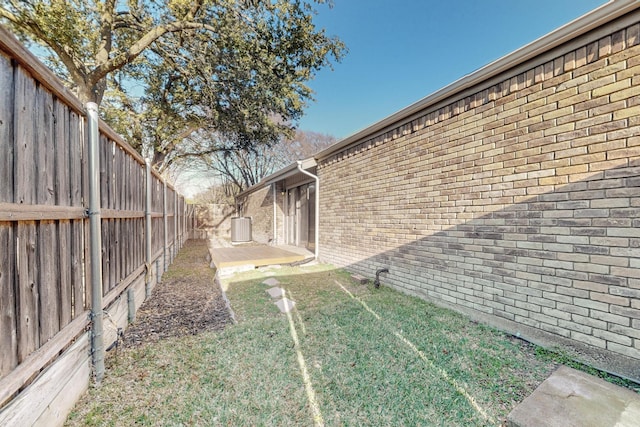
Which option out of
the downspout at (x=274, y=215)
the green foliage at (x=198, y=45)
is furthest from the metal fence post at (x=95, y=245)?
the downspout at (x=274, y=215)

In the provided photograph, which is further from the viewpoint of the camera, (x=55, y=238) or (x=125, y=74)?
(x=125, y=74)

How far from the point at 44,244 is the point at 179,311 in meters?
2.49

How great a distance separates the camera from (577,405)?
1837 mm

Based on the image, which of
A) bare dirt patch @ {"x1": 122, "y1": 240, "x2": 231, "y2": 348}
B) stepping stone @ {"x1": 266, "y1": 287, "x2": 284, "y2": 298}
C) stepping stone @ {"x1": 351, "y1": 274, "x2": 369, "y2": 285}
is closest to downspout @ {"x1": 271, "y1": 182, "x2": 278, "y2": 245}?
bare dirt patch @ {"x1": 122, "y1": 240, "x2": 231, "y2": 348}

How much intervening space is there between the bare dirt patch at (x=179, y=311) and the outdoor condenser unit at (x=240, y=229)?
229 inches

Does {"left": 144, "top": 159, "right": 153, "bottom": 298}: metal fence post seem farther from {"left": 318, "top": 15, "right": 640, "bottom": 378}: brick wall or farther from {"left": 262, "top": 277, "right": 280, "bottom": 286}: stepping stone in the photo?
{"left": 318, "top": 15, "right": 640, "bottom": 378}: brick wall

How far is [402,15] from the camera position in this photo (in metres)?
7.65

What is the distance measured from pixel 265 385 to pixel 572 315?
2.88m

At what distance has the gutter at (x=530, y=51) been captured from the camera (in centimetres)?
220

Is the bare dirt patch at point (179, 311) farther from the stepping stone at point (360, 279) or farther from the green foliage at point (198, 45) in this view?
the green foliage at point (198, 45)

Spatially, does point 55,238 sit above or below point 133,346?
above

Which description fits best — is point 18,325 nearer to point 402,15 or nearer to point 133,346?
point 133,346

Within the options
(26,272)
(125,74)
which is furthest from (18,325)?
(125,74)

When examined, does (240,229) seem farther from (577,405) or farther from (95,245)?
(577,405)
